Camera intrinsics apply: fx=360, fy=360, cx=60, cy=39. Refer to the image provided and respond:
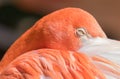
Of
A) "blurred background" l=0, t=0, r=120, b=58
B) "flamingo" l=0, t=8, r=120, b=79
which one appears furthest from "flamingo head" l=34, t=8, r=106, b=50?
"blurred background" l=0, t=0, r=120, b=58

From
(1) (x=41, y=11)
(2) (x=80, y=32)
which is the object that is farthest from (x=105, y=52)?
(1) (x=41, y=11)

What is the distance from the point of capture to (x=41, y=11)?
6.90ft

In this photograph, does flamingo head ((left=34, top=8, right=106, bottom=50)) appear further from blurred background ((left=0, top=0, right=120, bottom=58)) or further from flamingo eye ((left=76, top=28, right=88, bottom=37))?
blurred background ((left=0, top=0, right=120, bottom=58))

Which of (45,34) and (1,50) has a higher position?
(45,34)

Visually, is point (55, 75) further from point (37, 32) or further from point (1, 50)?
point (1, 50)

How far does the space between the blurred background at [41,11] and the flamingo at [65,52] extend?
1.26 m

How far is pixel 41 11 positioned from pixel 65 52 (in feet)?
4.86

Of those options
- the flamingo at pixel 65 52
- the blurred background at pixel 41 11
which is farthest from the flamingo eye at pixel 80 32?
the blurred background at pixel 41 11

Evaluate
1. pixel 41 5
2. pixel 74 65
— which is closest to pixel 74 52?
pixel 74 65

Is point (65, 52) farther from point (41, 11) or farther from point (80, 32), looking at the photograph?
point (41, 11)

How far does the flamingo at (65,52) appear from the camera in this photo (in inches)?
23.8

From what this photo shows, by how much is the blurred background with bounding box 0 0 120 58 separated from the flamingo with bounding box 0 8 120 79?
4.12 ft

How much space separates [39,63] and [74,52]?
7 centimetres

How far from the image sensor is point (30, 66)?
61 centimetres
